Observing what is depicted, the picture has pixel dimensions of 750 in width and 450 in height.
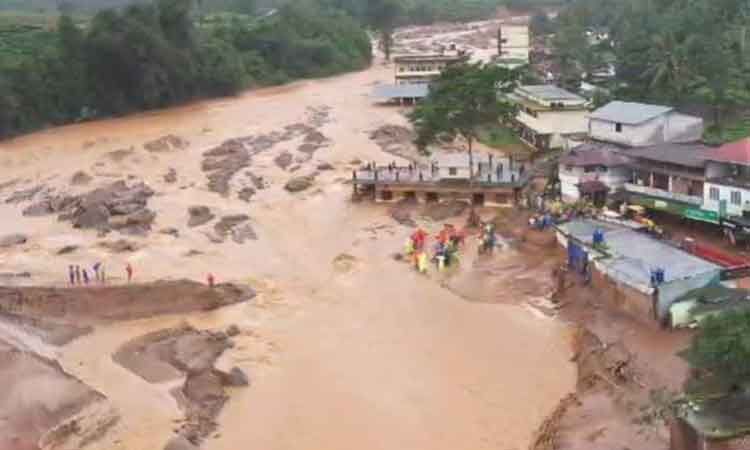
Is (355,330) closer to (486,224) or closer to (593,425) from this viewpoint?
(593,425)

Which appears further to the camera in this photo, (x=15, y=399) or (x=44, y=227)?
(x=44, y=227)

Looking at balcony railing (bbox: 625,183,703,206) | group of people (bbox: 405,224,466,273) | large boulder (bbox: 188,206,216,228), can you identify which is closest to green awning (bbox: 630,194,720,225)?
balcony railing (bbox: 625,183,703,206)

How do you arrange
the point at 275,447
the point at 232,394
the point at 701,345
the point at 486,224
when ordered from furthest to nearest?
the point at 486,224
the point at 232,394
the point at 275,447
the point at 701,345

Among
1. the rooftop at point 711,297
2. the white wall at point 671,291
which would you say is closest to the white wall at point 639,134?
the white wall at point 671,291

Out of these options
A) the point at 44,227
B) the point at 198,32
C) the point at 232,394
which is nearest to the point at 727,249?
the point at 232,394

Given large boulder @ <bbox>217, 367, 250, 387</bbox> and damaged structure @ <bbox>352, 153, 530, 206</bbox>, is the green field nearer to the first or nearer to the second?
damaged structure @ <bbox>352, 153, 530, 206</bbox>

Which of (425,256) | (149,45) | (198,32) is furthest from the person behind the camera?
(198,32)

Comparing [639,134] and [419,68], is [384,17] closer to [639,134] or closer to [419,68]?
[419,68]
